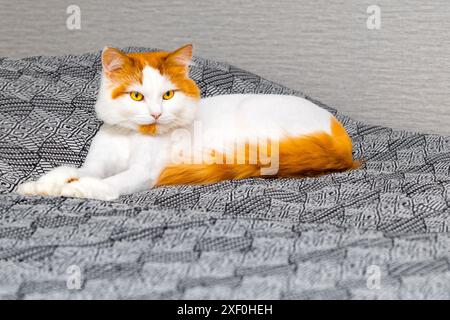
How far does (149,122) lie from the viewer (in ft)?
4.88

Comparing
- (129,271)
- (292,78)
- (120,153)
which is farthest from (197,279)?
(292,78)

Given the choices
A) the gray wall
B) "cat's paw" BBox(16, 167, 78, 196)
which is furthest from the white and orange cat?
the gray wall

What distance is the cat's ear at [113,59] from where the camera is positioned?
1466 millimetres

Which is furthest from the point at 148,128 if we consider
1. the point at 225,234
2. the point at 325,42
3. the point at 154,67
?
the point at 325,42

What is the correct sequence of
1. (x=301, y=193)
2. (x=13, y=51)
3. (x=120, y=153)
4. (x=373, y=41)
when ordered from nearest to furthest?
(x=301, y=193)
(x=120, y=153)
(x=373, y=41)
(x=13, y=51)

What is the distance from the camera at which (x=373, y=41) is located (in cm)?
235

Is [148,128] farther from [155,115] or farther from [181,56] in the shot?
[181,56]

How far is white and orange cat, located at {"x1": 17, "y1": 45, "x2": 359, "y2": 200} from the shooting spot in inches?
58.0

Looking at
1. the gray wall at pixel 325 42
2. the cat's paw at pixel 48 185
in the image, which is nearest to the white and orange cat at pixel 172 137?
the cat's paw at pixel 48 185

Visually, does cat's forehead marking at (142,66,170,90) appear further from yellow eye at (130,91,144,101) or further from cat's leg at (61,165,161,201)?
cat's leg at (61,165,161,201)

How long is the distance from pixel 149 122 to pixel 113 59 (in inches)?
6.1

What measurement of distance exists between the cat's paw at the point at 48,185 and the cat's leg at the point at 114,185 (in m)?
0.04

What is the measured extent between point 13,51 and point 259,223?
1.93 meters
